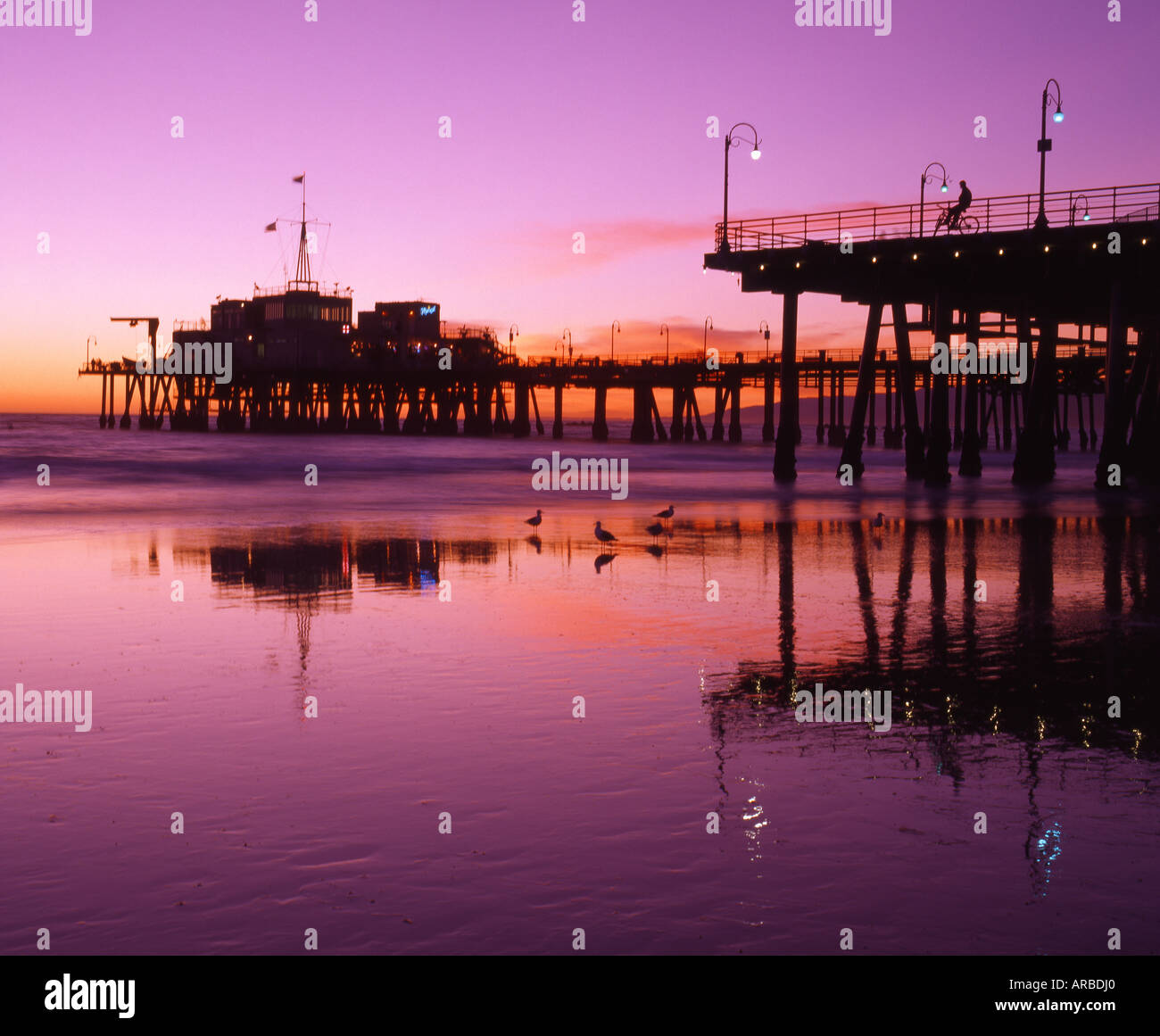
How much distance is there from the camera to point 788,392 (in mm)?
38500

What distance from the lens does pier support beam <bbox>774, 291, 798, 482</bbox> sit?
125 feet

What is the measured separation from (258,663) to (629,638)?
132 inches

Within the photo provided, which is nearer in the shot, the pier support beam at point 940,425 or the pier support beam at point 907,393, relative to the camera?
the pier support beam at point 940,425

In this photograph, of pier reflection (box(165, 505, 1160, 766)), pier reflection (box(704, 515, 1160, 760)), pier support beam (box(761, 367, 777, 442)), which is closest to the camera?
pier reflection (box(704, 515, 1160, 760))

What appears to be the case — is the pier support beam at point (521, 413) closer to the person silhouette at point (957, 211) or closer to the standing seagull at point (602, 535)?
the person silhouette at point (957, 211)

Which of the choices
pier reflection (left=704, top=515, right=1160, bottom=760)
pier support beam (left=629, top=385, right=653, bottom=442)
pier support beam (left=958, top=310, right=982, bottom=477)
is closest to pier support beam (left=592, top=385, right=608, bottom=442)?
pier support beam (left=629, top=385, right=653, bottom=442)

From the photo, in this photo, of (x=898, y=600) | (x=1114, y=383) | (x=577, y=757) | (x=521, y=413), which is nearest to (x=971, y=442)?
(x=1114, y=383)

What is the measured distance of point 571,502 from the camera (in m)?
33.2

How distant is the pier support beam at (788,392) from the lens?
3809 centimetres

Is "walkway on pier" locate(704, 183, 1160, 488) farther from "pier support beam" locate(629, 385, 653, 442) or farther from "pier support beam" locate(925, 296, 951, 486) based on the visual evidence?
"pier support beam" locate(629, 385, 653, 442)

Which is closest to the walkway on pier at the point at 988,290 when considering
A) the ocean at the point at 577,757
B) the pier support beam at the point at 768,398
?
the ocean at the point at 577,757

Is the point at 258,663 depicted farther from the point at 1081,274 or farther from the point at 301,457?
the point at 301,457

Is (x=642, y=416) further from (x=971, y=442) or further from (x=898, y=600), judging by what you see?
(x=898, y=600)

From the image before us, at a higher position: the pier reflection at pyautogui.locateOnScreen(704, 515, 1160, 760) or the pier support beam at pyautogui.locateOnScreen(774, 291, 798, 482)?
the pier support beam at pyautogui.locateOnScreen(774, 291, 798, 482)
